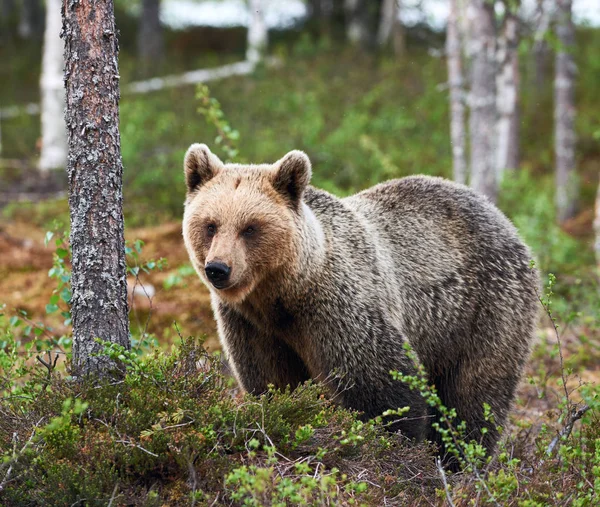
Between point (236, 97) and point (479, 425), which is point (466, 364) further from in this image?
point (236, 97)

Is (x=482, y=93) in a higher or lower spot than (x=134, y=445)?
higher

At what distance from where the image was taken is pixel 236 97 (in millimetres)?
22469

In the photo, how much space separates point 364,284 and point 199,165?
135 cm

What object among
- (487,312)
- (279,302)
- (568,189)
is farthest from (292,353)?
(568,189)

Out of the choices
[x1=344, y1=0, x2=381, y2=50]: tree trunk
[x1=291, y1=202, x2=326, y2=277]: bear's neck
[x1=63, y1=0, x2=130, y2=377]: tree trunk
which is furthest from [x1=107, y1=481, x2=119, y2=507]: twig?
[x1=344, y1=0, x2=381, y2=50]: tree trunk

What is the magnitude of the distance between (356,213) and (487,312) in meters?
1.24

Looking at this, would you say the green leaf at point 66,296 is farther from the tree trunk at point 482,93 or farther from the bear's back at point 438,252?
the tree trunk at point 482,93

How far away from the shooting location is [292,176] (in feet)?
16.6

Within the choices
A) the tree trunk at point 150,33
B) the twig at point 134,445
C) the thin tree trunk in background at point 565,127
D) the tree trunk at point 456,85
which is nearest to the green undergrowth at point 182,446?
the twig at point 134,445

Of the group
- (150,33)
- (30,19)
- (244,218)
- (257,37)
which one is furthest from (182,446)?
(30,19)

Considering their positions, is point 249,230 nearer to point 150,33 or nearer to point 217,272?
point 217,272

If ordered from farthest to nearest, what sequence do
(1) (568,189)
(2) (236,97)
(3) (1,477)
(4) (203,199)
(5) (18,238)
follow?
(2) (236,97) → (1) (568,189) → (5) (18,238) → (4) (203,199) → (3) (1,477)

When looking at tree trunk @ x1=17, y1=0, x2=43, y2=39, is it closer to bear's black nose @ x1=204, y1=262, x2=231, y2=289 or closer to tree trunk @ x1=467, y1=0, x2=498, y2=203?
tree trunk @ x1=467, y1=0, x2=498, y2=203

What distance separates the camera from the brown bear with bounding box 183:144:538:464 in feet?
16.1
